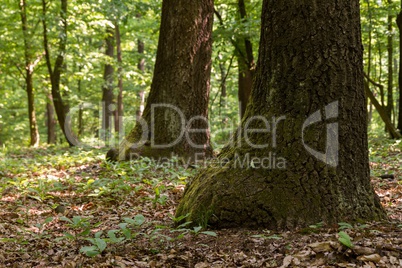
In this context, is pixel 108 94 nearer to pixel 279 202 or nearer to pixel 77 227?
pixel 77 227

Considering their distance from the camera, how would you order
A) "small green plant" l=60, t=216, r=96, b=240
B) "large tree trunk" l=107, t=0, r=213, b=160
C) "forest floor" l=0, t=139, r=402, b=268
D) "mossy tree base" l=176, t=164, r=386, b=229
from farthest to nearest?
"large tree trunk" l=107, t=0, r=213, b=160 → "small green plant" l=60, t=216, r=96, b=240 → "mossy tree base" l=176, t=164, r=386, b=229 → "forest floor" l=0, t=139, r=402, b=268

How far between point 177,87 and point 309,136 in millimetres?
4661

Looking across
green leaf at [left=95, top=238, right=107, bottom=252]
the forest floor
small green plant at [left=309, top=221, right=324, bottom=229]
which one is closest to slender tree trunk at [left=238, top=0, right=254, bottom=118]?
the forest floor

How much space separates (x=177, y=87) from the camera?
313 inches

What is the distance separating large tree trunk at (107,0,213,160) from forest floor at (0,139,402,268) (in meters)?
1.17

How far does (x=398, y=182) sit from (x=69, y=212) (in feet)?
16.0

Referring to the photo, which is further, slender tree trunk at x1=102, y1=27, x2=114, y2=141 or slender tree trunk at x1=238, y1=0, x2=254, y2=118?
slender tree trunk at x1=102, y1=27, x2=114, y2=141

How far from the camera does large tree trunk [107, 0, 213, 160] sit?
794cm

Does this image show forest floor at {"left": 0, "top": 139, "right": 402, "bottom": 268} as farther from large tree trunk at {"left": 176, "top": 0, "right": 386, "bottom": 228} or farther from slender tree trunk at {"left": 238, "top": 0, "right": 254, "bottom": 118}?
slender tree trunk at {"left": 238, "top": 0, "right": 254, "bottom": 118}

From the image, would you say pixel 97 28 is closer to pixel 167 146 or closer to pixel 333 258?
pixel 167 146

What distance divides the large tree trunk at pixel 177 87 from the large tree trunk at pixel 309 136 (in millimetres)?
4237

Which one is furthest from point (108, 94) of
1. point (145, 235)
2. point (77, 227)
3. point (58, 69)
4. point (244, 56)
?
point (145, 235)

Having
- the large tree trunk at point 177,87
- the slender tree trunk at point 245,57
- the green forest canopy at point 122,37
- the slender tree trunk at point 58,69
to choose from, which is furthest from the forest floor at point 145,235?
the slender tree trunk at point 58,69

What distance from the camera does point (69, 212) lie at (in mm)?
5223
